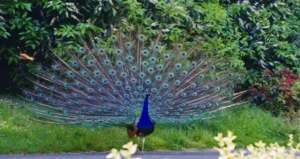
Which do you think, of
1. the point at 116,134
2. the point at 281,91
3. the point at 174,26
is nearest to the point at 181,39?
the point at 174,26

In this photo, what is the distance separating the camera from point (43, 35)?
385 inches

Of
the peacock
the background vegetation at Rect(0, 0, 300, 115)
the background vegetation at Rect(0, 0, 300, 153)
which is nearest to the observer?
the peacock

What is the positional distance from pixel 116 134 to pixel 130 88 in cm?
70

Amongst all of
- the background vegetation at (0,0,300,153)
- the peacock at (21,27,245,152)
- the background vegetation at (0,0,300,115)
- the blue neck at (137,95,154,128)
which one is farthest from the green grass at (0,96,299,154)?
the background vegetation at (0,0,300,115)

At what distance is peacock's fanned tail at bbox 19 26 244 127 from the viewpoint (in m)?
8.34

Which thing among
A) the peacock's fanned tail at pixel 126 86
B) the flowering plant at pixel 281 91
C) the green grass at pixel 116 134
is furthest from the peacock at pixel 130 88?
the flowering plant at pixel 281 91

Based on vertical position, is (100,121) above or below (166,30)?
below

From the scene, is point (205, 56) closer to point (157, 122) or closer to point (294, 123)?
point (157, 122)

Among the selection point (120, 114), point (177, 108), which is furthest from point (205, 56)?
point (120, 114)

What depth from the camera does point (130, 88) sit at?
850 centimetres

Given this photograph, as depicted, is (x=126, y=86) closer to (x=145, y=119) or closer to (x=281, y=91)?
(x=145, y=119)

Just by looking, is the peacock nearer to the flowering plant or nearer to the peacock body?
the peacock body

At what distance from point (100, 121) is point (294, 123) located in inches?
127

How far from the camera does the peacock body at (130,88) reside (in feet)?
27.3
